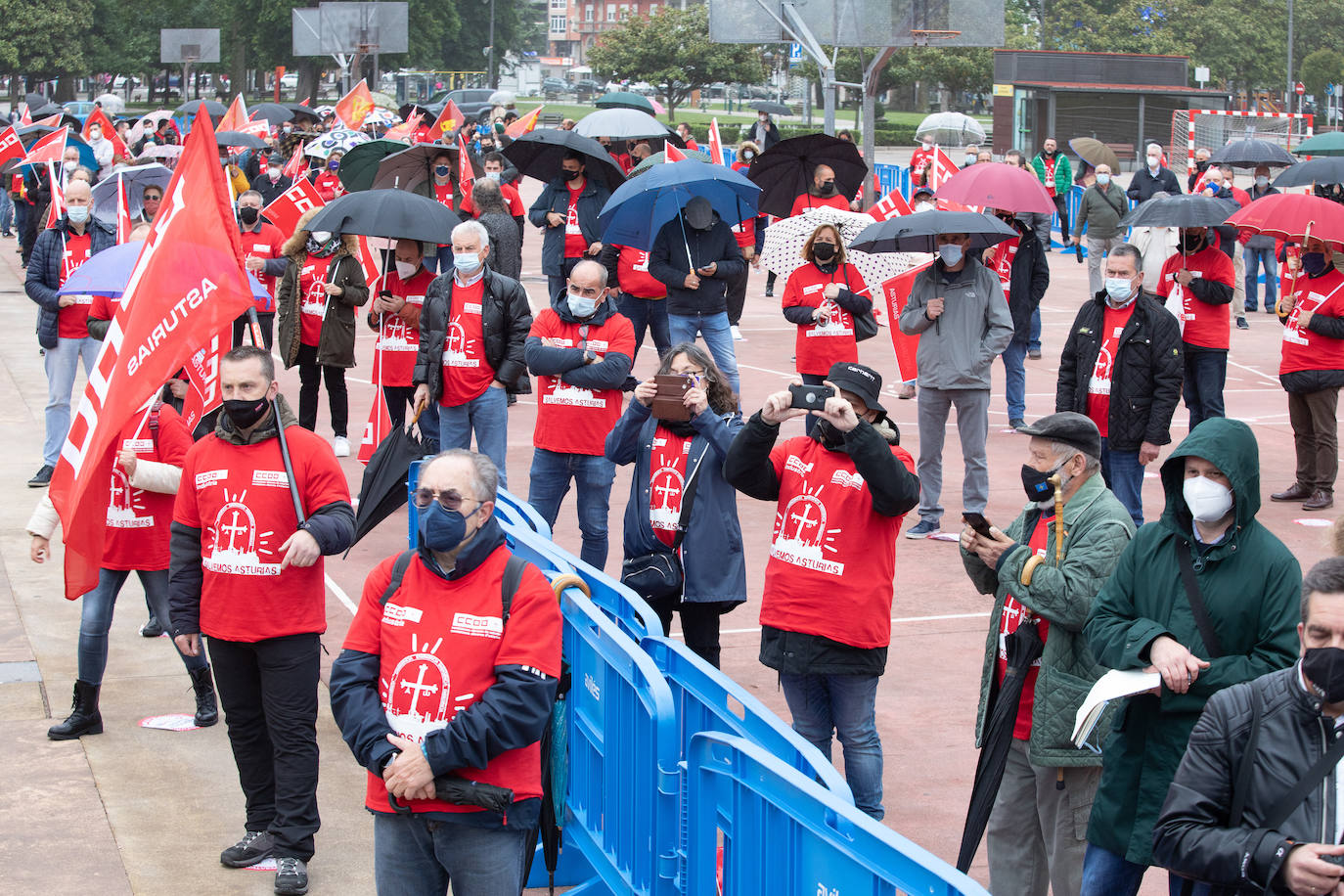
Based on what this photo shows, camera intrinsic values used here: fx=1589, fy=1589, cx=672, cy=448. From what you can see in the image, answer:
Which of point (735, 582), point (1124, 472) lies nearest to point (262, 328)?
point (1124, 472)

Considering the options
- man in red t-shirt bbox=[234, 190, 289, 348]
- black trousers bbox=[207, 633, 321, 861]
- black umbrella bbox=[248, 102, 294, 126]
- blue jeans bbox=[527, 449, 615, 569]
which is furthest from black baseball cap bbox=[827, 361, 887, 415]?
black umbrella bbox=[248, 102, 294, 126]

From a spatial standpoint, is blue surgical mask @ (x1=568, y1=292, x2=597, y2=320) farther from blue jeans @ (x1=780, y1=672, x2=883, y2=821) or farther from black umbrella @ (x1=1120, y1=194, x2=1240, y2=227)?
black umbrella @ (x1=1120, y1=194, x2=1240, y2=227)

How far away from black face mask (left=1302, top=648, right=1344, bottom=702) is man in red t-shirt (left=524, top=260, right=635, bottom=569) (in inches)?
233

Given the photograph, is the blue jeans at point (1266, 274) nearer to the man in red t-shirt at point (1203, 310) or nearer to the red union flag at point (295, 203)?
the man in red t-shirt at point (1203, 310)

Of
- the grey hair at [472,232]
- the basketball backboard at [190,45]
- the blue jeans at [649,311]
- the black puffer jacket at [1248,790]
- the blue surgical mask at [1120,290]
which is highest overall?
the basketball backboard at [190,45]

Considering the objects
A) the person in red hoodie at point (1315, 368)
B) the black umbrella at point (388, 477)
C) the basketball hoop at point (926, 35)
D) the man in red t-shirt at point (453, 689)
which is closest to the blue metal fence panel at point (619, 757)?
the man in red t-shirt at point (453, 689)

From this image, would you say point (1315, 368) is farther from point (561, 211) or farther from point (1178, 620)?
point (1178, 620)

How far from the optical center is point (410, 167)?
1606cm

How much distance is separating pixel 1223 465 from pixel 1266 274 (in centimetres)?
1976

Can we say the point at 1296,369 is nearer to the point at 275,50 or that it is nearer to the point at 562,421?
the point at 562,421

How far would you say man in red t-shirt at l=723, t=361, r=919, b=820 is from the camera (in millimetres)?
6195

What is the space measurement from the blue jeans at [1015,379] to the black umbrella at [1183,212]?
2.02 meters

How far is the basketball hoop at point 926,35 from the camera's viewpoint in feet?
97.3

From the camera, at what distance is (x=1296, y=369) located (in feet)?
38.7
